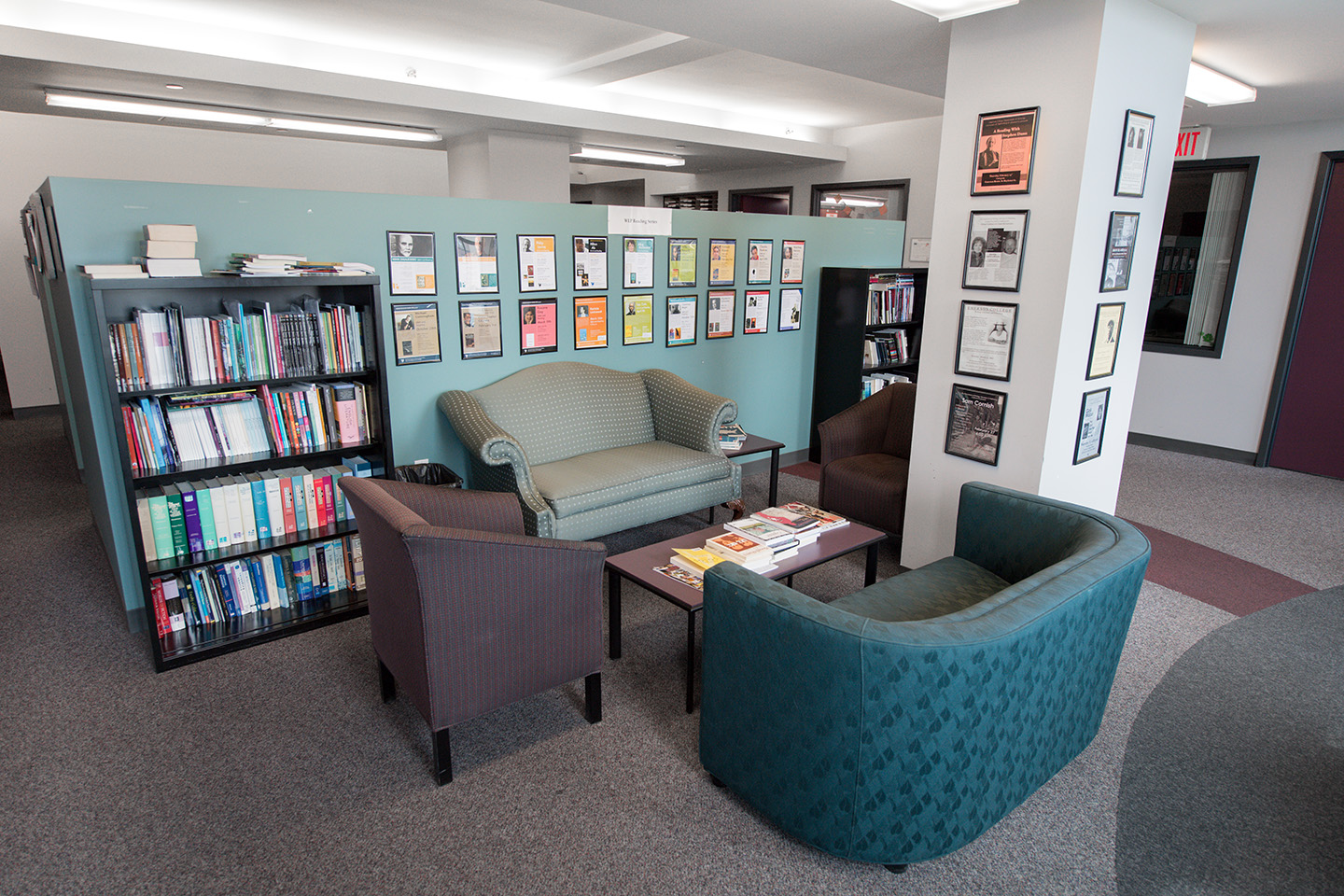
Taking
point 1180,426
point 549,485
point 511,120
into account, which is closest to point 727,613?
point 549,485

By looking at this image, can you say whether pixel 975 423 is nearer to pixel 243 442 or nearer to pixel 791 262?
pixel 791 262

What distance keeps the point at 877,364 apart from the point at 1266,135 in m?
3.50

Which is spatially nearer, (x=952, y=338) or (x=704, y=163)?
(x=952, y=338)

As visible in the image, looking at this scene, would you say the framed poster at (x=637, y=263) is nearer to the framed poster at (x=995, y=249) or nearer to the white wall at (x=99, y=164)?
the framed poster at (x=995, y=249)

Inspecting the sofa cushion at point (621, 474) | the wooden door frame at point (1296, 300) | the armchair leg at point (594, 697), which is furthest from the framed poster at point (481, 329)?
the wooden door frame at point (1296, 300)

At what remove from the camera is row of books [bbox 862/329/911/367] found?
5781mm

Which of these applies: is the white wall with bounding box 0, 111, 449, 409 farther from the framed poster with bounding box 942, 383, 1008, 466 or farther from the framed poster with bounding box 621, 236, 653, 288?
the framed poster with bounding box 942, 383, 1008, 466

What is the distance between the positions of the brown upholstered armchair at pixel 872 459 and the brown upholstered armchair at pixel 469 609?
6.89ft

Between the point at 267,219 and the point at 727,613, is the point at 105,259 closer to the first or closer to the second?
the point at 267,219

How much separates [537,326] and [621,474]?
3.58 ft

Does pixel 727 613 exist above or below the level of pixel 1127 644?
above

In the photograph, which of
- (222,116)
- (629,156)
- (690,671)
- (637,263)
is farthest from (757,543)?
(629,156)

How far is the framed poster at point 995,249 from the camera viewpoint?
326 cm

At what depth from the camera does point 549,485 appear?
3.83 meters
